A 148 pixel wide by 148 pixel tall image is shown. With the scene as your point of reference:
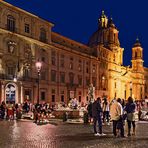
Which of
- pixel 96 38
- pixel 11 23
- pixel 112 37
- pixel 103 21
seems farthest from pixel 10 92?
pixel 103 21

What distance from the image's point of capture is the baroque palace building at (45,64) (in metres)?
45.9

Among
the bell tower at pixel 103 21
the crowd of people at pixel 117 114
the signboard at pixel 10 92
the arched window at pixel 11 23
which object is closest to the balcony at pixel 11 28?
the arched window at pixel 11 23

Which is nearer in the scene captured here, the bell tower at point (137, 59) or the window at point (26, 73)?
the window at point (26, 73)

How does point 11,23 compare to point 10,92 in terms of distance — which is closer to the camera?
point 10,92

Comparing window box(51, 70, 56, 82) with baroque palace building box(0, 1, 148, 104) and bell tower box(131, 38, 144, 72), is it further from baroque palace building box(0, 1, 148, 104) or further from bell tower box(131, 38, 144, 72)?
bell tower box(131, 38, 144, 72)

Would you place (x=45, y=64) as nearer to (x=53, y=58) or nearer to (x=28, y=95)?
(x=53, y=58)

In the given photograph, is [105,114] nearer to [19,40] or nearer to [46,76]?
[19,40]

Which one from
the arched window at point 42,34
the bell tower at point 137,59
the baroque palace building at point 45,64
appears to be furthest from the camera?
the bell tower at point 137,59

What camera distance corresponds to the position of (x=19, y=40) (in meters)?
48.0

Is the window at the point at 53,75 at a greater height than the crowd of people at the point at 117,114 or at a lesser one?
greater

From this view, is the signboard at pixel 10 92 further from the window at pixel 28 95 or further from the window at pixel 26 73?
the window at pixel 26 73

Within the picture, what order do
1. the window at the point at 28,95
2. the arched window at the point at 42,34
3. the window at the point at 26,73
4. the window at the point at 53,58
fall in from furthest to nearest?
the window at the point at 53,58, the arched window at the point at 42,34, the window at the point at 26,73, the window at the point at 28,95

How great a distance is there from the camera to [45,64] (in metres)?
54.3

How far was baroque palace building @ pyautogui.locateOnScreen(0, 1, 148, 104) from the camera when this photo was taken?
4588 centimetres
